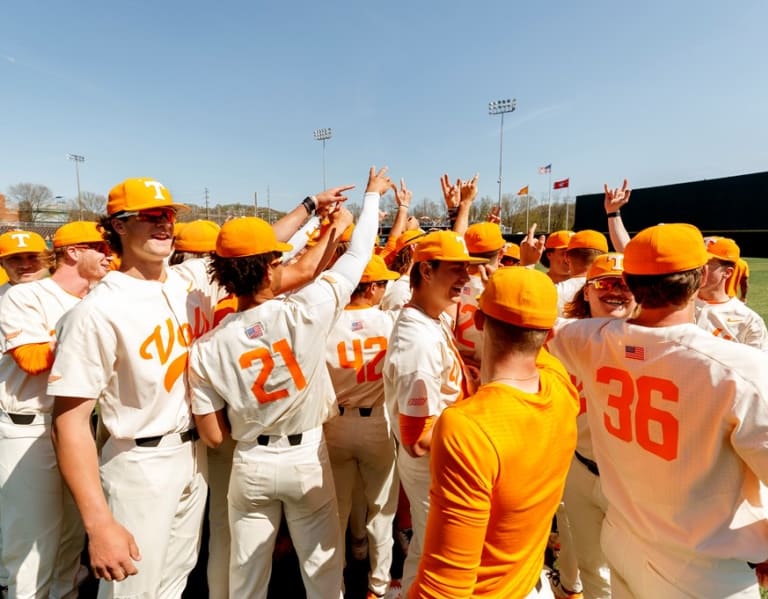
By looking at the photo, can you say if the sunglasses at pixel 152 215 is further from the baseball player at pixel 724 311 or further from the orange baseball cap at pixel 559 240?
the baseball player at pixel 724 311

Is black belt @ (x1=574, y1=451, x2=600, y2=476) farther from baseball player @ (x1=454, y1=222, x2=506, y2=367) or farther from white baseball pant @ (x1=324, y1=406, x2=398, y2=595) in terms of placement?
white baseball pant @ (x1=324, y1=406, x2=398, y2=595)

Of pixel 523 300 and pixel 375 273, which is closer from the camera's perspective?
pixel 523 300

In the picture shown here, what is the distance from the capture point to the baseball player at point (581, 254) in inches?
157

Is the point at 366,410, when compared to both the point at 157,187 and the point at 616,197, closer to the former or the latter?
the point at 157,187

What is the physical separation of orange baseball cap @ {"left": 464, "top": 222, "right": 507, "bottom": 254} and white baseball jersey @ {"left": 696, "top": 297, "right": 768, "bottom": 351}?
6.96 ft

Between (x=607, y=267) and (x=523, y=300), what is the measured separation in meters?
1.74

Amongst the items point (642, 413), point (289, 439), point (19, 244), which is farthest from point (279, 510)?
point (19, 244)

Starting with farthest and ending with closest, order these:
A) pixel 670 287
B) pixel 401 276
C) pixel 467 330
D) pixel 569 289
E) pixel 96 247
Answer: pixel 401 276
pixel 569 289
pixel 467 330
pixel 96 247
pixel 670 287

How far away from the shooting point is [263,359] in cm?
229

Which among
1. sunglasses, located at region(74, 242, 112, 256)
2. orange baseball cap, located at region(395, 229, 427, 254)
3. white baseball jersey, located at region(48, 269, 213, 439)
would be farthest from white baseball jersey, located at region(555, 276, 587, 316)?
sunglasses, located at region(74, 242, 112, 256)

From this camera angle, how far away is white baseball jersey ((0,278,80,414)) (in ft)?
8.75

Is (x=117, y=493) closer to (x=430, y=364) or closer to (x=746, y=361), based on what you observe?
(x=430, y=364)

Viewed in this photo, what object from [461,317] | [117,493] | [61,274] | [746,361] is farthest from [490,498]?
[61,274]

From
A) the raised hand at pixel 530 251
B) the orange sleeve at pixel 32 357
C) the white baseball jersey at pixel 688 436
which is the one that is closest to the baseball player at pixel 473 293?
the raised hand at pixel 530 251
